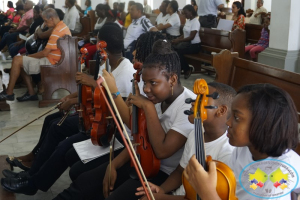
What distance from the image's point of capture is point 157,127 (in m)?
1.92

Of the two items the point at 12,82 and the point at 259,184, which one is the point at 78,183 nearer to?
the point at 259,184

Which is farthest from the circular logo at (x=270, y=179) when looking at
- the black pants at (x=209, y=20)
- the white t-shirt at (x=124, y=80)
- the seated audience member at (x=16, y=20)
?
the seated audience member at (x=16, y=20)

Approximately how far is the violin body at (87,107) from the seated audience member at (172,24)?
489 cm

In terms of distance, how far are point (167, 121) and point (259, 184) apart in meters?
0.84

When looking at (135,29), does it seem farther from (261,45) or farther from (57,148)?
(57,148)

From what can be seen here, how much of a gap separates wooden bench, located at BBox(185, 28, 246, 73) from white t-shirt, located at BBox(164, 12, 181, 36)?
609 mm

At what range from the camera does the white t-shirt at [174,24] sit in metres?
7.54

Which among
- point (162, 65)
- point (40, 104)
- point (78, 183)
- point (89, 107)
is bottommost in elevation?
point (40, 104)

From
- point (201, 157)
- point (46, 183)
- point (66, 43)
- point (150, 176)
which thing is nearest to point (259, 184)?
point (201, 157)

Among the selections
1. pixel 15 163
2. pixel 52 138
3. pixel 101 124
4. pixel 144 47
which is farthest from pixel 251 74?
pixel 15 163

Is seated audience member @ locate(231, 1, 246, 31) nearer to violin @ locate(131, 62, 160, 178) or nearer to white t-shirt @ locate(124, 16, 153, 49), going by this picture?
white t-shirt @ locate(124, 16, 153, 49)

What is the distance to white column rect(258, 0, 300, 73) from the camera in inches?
188

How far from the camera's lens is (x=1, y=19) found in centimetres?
1188

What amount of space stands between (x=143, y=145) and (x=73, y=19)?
7412 millimetres
